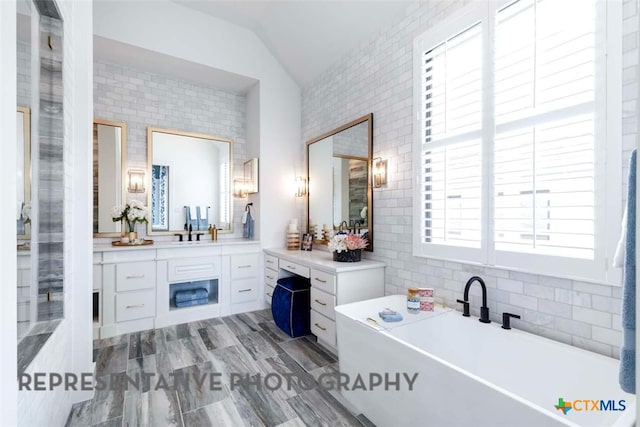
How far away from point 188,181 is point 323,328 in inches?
107

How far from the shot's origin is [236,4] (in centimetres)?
349

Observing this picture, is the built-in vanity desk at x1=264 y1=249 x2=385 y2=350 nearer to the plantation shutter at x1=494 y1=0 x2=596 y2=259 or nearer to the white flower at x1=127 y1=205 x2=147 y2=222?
the plantation shutter at x1=494 y1=0 x2=596 y2=259

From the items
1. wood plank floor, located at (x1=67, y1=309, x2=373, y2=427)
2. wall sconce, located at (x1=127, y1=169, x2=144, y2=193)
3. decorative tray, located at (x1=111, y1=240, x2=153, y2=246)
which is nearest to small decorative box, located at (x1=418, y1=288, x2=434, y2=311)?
wood plank floor, located at (x1=67, y1=309, x2=373, y2=427)

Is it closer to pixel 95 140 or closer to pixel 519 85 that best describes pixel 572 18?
pixel 519 85

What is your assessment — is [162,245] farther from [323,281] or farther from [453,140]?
[453,140]

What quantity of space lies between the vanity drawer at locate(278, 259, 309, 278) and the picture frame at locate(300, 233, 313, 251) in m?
0.43

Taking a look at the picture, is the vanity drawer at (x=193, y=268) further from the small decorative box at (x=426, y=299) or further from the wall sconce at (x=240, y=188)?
the small decorative box at (x=426, y=299)

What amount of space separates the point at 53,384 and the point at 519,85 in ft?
10.7

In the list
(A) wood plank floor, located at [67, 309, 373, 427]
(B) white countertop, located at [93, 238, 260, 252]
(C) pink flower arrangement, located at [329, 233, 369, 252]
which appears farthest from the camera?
(B) white countertop, located at [93, 238, 260, 252]

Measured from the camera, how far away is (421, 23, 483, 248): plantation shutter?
6.89ft

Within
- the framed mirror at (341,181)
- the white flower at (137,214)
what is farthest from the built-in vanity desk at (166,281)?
the framed mirror at (341,181)

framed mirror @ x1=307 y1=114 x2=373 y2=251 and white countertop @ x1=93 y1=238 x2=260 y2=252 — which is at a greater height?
framed mirror @ x1=307 y1=114 x2=373 y2=251

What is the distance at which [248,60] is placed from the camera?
3943 millimetres

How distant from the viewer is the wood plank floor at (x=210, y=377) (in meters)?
1.87
